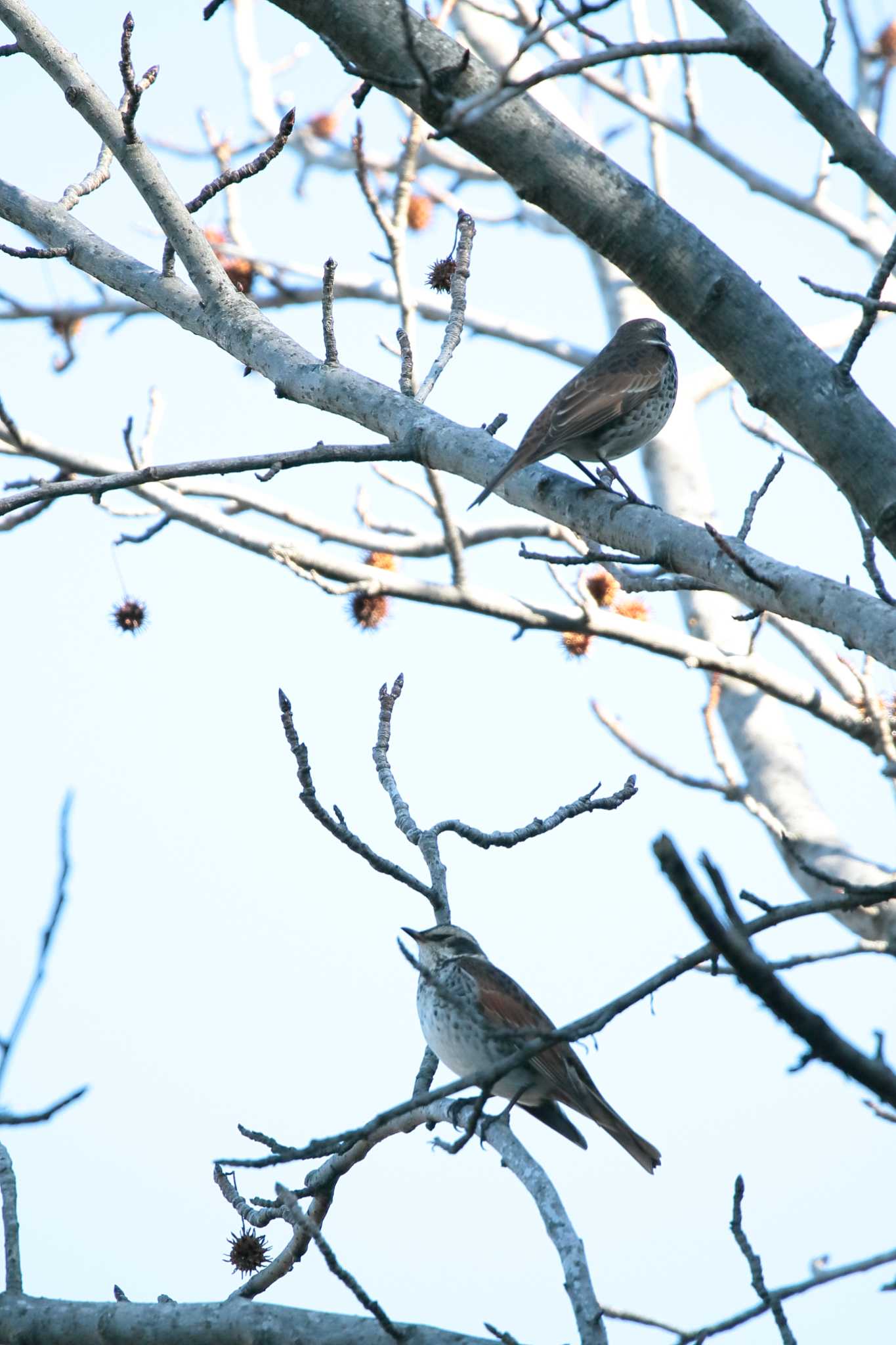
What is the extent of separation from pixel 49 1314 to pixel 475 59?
11.3ft

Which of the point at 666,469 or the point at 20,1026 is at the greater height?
the point at 666,469

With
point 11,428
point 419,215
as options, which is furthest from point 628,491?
point 419,215

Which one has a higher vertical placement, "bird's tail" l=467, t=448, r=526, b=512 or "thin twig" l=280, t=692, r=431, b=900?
"bird's tail" l=467, t=448, r=526, b=512

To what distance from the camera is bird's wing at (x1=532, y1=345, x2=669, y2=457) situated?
5926 millimetres

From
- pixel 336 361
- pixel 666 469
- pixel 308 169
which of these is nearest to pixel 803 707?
pixel 666 469

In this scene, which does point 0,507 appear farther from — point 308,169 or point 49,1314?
point 308,169

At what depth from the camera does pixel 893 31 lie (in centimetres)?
1195

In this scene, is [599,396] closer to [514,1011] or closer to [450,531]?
[450,531]

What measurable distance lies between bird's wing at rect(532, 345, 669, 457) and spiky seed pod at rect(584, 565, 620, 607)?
184 centimetres

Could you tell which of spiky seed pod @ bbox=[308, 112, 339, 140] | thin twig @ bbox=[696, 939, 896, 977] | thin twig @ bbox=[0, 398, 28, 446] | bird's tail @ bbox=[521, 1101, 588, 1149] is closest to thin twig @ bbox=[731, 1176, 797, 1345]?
thin twig @ bbox=[696, 939, 896, 977]

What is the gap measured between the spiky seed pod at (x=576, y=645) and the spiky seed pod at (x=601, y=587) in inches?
10.4

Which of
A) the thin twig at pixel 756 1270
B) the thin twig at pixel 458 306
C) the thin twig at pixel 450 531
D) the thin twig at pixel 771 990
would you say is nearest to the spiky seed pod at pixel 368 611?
the thin twig at pixel 450 531

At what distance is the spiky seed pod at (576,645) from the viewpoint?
8836 mm

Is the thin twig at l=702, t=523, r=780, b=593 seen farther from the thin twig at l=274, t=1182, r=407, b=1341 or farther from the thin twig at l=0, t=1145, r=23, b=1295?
the thin twig at l=0, t=1145, r=23, b=1295
